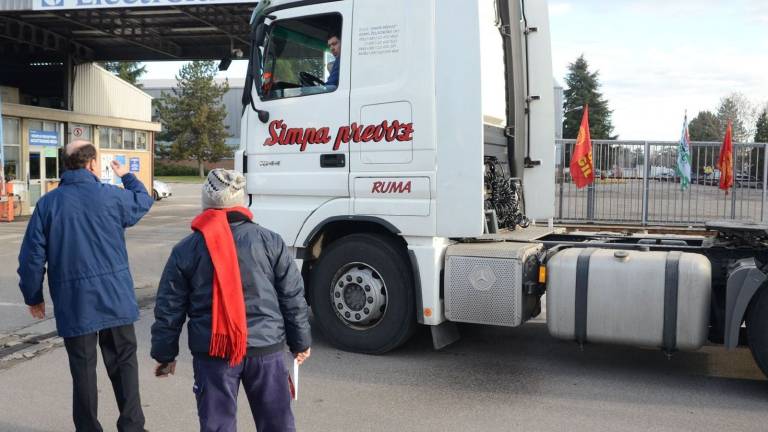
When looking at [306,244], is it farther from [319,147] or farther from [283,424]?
[283,424]

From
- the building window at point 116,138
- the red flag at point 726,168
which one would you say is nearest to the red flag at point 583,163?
the red flag at point 726,168

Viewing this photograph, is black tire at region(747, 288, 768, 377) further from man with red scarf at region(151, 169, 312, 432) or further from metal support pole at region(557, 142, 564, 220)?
metal support pole at region(557, 142, 564, 220)

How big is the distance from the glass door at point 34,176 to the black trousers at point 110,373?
68.7ft

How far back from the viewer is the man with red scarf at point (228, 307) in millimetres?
3314

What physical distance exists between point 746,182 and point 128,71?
65758 mm

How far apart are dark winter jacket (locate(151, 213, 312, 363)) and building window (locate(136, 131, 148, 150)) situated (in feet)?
92.7

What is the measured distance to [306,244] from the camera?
656cm

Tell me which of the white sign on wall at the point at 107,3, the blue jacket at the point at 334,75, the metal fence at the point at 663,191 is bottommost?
the metal fence at the point at 663,191

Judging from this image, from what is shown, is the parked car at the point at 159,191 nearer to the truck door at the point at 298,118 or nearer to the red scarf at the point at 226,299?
the truck door at the point at 298,118

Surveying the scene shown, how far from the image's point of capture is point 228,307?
3281 mm

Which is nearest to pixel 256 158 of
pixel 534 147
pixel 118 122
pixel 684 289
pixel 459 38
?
pixel 459 38

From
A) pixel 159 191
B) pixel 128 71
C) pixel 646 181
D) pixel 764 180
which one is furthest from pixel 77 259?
pixel 128 71

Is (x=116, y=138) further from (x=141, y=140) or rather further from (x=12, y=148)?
(x=12, y=148)

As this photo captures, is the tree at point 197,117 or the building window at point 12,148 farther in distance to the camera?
the tree at point 197,117
